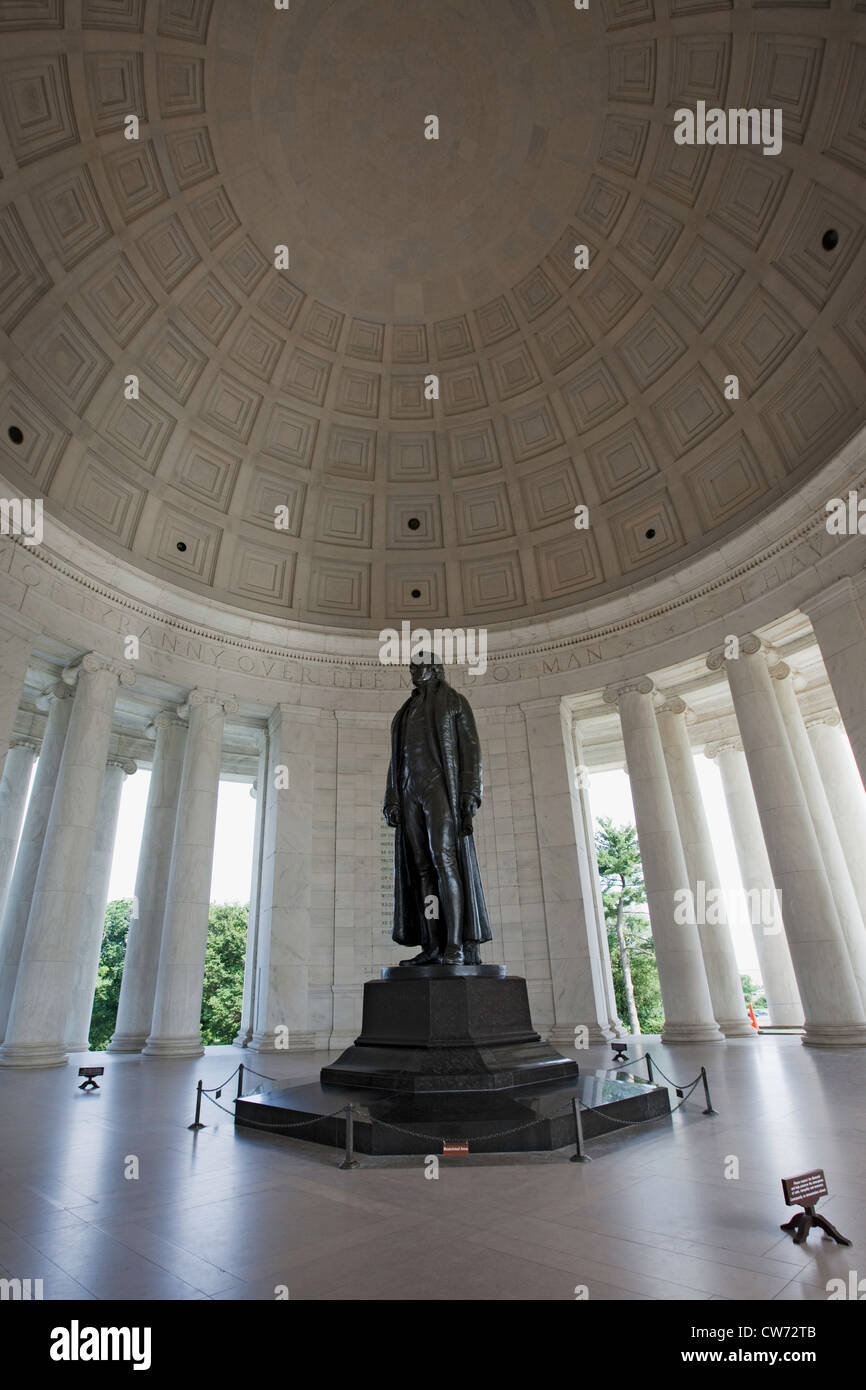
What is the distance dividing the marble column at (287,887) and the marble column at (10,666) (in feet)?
24.1

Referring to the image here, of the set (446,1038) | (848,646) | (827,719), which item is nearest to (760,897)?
(827,719)

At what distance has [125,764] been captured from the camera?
2548 cm

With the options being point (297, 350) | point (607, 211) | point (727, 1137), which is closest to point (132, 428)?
point (297, 350)

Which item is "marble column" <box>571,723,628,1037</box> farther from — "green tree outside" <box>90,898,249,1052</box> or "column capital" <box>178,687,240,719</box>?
"green tree outside" <box>90,898,249,1052</box>

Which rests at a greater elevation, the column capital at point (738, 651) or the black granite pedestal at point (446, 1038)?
the column capital at point (738, 651)

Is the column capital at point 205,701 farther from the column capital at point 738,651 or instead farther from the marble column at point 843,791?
the marble column at point 843,791

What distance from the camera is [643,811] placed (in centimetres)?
1950

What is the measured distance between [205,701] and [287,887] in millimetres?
5983

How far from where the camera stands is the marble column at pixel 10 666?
15.9 m

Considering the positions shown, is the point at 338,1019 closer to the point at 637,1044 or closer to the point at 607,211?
the point at 637,1044

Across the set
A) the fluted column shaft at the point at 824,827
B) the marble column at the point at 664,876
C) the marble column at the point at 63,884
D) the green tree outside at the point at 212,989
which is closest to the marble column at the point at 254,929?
the marble column at the point at 63,884

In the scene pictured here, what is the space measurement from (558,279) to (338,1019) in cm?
2359

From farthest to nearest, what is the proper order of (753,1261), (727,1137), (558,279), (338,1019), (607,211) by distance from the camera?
1. (558,279)
2. (607,211)
3. (338,1019)
4. (727,1137)
5. (753,1261)

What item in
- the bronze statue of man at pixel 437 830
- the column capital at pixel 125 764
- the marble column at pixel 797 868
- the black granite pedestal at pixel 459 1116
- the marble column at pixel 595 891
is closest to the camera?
the black granite pedestal at pixel 459 1116
